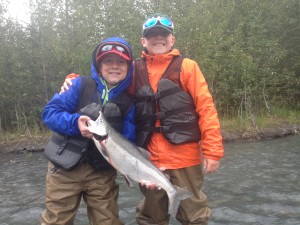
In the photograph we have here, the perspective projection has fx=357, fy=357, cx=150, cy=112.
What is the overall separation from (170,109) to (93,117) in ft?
3.10

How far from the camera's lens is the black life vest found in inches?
172

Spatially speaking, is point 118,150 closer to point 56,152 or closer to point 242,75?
point 56,152

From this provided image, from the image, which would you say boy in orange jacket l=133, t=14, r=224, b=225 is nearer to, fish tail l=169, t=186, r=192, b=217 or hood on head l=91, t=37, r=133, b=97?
hood on head l=91, t=37, r=133, b=97

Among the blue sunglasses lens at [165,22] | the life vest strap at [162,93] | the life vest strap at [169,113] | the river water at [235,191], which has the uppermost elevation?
the blue sunglasses lens at [165,22]

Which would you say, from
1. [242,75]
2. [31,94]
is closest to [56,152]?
[242,75]

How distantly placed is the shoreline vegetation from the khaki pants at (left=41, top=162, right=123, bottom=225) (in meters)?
11.1

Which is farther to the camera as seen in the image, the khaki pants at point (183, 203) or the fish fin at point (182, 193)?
the khaki pants at point (183, 203)

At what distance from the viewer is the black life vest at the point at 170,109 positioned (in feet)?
14.3

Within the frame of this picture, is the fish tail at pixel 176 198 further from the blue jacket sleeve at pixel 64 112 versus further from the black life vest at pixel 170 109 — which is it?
the blue jacket sleeve at pixel 64 112

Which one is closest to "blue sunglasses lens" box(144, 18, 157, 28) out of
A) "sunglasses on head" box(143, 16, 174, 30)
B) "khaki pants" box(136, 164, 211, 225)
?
"sunglasses on head" box(143, 16, 174, 30)

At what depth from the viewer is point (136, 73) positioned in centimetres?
459

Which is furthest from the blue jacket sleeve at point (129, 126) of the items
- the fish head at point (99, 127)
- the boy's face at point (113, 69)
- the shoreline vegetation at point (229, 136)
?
the shoreline vegetation at point (229, 136)

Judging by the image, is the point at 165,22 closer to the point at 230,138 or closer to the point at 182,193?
the point at 182,193

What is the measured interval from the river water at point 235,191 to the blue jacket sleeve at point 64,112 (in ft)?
8.76
